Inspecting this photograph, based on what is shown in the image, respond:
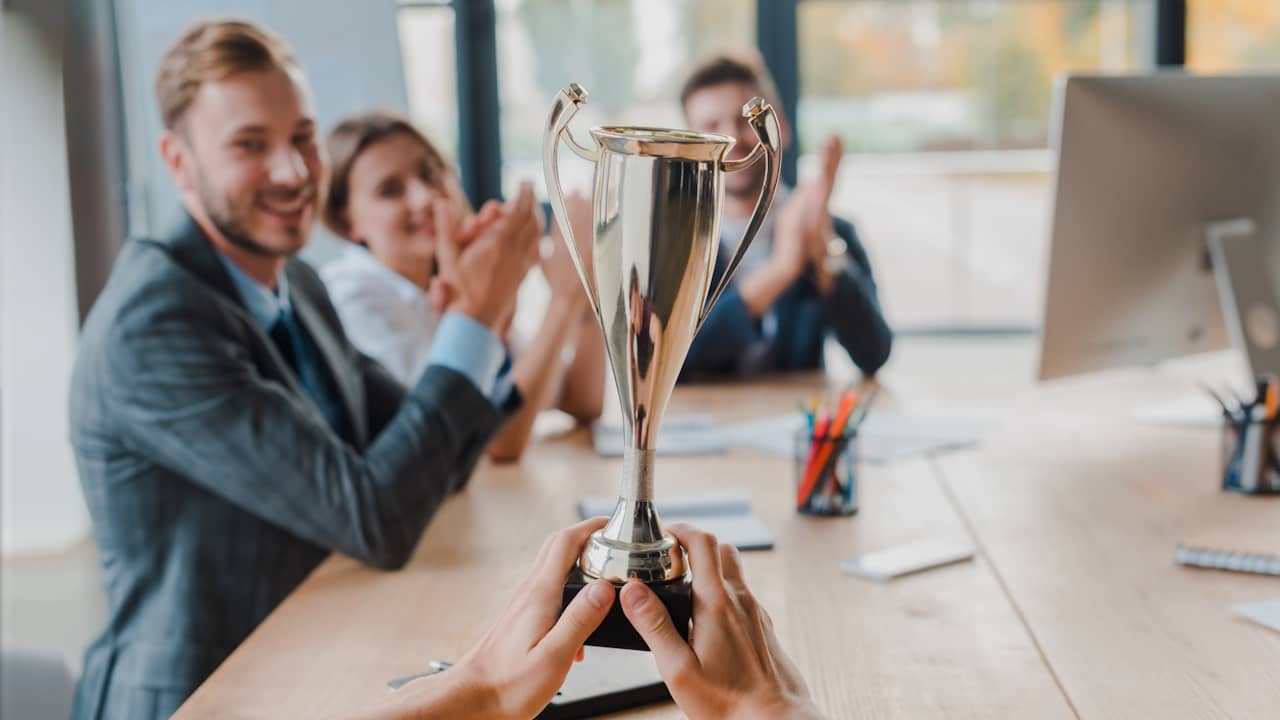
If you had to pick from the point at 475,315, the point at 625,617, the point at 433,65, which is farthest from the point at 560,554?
the point at 433,65

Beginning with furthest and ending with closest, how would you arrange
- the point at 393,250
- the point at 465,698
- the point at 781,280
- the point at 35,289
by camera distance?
the point at 781,280
the point at 393,250
the point at 35,289
the point at 465,698

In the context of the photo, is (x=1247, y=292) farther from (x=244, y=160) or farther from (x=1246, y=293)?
(x=244, y=160)

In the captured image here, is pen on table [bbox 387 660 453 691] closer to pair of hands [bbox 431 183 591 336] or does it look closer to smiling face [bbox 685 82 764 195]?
pair of hands [bbox 431 183 591 336]

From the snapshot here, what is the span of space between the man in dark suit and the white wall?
1.23 meters

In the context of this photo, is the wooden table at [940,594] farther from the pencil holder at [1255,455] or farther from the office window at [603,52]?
the office window at [603,52]

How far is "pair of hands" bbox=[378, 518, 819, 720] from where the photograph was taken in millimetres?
766

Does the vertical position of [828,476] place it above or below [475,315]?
below

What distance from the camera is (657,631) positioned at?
2.56 ft

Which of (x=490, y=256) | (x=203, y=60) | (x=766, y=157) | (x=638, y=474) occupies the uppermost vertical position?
(x=203, y=60)

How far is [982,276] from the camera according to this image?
4.75 metres

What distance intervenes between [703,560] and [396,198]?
1473 mm

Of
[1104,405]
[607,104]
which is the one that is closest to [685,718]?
[1104,405]

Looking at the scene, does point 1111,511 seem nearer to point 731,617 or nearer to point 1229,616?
point 1229,616

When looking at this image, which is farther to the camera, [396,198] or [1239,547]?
[396,198]
